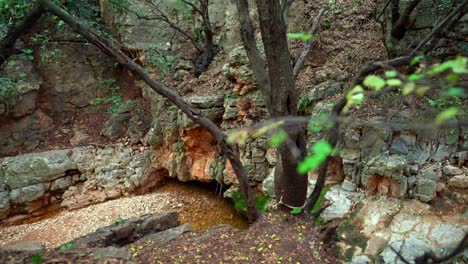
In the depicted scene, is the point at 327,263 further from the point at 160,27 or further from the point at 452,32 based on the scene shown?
the point at 160,27

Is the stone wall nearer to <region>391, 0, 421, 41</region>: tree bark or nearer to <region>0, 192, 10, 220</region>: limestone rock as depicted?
<region>0, 192, 10, 220</region>: limestone rock

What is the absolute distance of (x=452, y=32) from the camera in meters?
5.26

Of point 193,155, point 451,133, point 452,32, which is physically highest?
point 452,32

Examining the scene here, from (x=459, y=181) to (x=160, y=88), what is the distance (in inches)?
168

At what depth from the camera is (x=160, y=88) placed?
3457 mm

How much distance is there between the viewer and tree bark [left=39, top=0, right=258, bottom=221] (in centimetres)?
303

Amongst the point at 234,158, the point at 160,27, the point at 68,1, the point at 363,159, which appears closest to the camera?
A: the point at 234,158

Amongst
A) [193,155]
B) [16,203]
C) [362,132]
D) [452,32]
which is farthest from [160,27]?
[452,32]

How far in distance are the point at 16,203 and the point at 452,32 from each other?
954cm

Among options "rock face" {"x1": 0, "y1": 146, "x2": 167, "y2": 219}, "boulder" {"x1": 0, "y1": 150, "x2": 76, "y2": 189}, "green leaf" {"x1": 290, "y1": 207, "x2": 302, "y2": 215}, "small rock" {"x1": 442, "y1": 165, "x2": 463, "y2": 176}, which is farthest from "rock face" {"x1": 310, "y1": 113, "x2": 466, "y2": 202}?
"boulder" {"x1": 0, "y1": 150, "x2": 76, "y2": 189}

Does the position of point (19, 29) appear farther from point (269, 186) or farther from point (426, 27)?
point (426, 27)

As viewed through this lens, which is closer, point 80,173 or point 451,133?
point 451,133

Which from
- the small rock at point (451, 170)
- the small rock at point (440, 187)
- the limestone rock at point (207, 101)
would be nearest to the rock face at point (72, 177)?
the limestone rock at point (207, 101)

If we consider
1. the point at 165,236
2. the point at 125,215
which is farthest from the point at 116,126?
the point at 165,236
